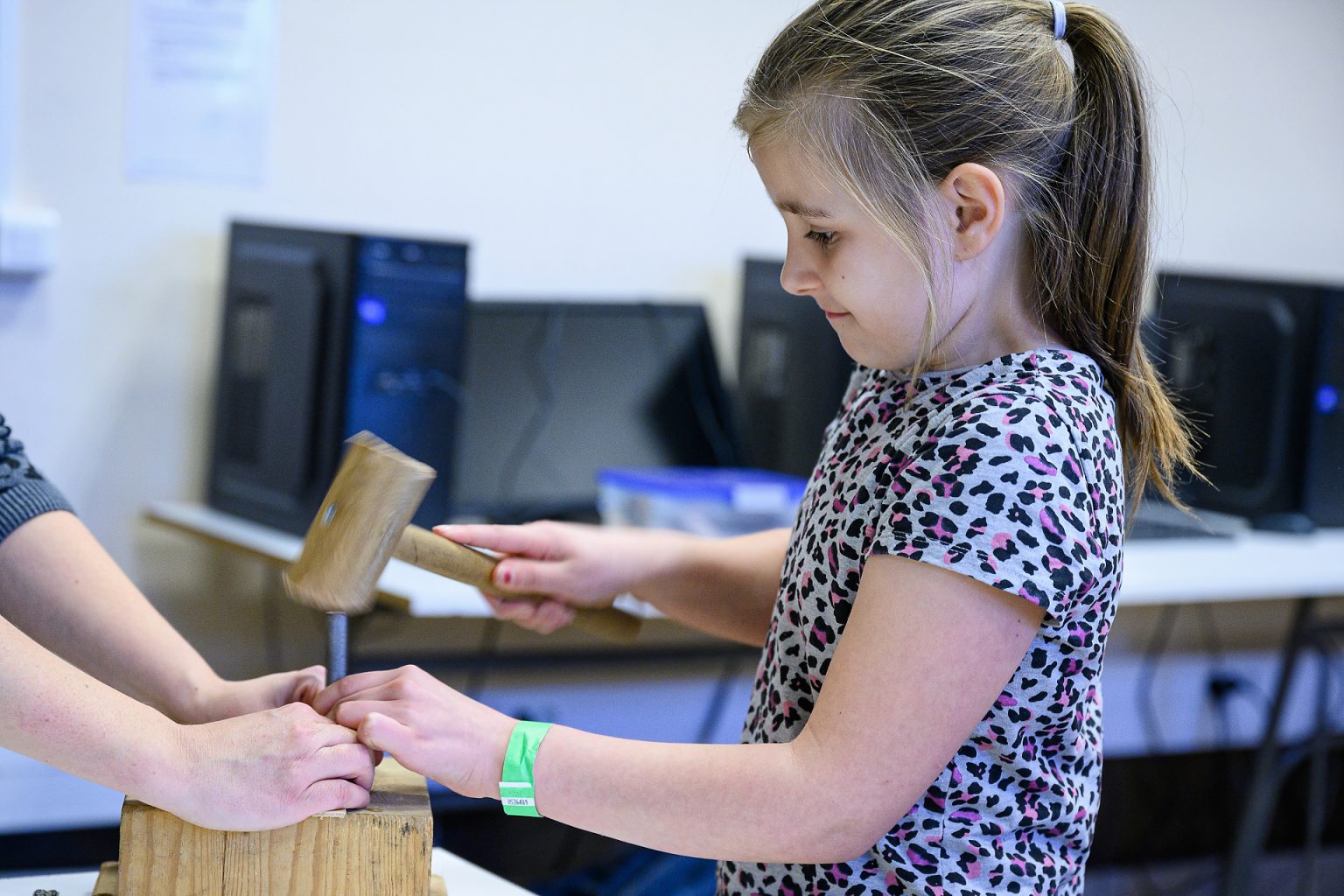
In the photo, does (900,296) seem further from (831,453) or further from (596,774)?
(596,774)

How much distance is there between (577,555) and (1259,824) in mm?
1787

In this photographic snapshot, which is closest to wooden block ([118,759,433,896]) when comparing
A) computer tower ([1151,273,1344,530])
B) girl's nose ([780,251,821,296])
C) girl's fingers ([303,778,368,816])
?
girl's fingers ([303,778,368,816])

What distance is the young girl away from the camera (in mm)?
794

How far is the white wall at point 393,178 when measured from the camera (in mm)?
2201

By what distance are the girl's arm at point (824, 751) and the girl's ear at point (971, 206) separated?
217 mm

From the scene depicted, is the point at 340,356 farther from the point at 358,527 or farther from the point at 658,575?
the point at 358,527

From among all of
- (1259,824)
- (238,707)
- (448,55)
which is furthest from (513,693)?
(238,707)

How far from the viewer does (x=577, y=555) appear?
3.75 feet

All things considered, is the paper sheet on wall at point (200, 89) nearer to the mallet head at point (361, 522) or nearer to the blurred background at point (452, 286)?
the blurred background at point (452, 286)

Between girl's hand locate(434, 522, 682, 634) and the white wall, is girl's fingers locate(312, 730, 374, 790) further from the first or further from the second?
the white wall

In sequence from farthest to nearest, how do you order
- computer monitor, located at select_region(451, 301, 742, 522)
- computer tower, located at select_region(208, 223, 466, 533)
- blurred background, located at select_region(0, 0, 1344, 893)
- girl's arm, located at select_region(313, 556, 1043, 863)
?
1. computer monitor, located at select_region(451, 301, 742, 522)
2. blurred background, located at select_region(0, 0, 1344, 893)
3. computer tower, located at select_region(208, 223, 466, 533)
4. girl's arm, located at select_region(313, 556, 1043, 863)

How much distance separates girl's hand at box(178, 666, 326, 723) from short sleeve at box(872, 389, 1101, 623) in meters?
0.48

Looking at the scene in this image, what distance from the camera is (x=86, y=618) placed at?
1.04 metres

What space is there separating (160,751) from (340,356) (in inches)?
48.2
